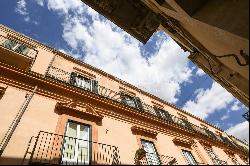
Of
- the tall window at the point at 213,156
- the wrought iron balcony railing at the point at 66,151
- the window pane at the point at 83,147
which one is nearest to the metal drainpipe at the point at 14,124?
the wrought iron balcony railing at the point at 66,151

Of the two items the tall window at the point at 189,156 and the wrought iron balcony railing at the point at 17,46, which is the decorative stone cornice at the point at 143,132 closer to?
the tall window at the point at 189,156

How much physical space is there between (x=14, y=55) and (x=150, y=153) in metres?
9.22

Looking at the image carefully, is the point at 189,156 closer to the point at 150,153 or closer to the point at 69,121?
the point at 150,153

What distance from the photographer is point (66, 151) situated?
29.7 feet

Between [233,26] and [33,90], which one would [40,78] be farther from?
[233,26]

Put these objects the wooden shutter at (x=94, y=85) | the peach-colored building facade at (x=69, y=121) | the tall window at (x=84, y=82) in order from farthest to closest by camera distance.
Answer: the wooden shutter at (x=94, y=85), the tall window at (x=84, y=82), the peach-colored building facade at (x=69, y=121)

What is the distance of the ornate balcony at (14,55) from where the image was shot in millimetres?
11667

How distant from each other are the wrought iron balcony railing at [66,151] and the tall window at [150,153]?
240cm

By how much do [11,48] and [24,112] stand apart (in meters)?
4.85

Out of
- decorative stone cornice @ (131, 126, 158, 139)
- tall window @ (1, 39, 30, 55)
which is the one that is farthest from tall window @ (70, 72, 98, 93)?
decorative stone cornice @ (131, 126, 158, 139)

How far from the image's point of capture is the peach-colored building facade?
8.54 metres

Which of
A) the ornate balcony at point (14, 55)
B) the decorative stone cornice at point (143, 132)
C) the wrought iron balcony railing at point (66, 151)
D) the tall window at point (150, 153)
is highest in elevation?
the ornate balcony at point (14, 55)

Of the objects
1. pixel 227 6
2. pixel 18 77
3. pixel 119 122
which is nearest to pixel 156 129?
pixel 119 122

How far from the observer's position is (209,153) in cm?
1720
